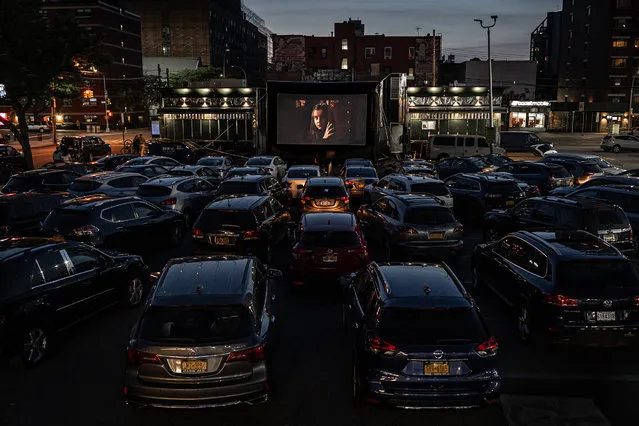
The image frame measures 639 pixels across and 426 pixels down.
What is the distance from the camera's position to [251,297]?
6.90 metres

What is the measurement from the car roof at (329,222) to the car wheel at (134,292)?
3.56m

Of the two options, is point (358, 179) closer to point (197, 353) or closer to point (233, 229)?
point (233, 229)

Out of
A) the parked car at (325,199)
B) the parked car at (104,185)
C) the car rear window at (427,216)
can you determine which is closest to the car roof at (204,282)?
the car rear window at (427,216)

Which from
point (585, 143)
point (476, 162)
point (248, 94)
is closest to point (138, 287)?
point (476, 162)

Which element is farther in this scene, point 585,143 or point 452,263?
point 585,143

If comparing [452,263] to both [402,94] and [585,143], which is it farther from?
[585,143]

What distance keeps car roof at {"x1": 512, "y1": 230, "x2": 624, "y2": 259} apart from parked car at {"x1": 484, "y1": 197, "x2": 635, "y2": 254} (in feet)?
7.92

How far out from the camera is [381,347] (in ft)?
20.7

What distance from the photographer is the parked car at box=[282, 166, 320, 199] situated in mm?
22125

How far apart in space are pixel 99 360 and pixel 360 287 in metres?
4.26

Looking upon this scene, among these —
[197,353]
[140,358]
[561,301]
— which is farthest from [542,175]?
[140,358]

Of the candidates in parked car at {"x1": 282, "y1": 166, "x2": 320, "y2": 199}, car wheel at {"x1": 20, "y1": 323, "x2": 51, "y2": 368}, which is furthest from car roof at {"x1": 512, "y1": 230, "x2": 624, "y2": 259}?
parked car at {"x1": 282, "y1": 166, "x2": 320, "y2": 199}

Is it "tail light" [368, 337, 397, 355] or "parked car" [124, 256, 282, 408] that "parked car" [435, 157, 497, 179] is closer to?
"tail light" [368, 337, 397, 355]

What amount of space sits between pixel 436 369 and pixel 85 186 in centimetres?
1598
